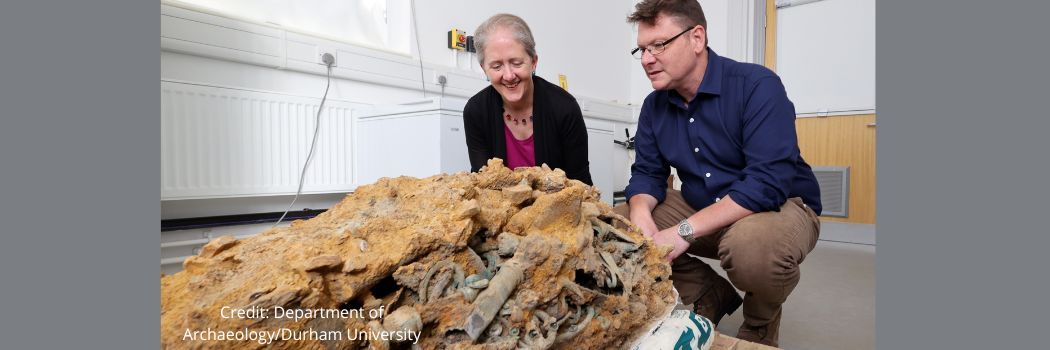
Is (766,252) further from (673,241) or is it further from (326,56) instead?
(326,56)

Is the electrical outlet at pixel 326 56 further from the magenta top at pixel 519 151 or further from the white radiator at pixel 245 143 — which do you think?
the magenta top at pixel 519 151

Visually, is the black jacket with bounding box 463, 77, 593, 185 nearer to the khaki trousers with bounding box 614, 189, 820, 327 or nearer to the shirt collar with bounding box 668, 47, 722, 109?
the shirt collar with bounding box 668, 47, 722, 109

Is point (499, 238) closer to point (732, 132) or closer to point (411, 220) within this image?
point (411, 220)

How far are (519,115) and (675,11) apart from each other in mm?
743

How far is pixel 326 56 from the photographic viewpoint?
9.96ft

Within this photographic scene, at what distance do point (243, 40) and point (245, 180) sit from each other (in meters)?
0.70

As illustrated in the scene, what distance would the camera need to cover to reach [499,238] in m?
1.07

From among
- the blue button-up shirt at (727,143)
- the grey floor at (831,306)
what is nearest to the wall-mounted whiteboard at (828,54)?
the grey floor at (831,306)

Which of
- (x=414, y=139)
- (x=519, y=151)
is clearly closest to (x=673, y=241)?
(x=519, y=151)

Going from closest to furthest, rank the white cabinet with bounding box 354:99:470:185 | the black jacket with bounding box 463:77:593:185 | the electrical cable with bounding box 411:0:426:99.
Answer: the black jacket with bounding box 463:77:593:185
the white cabinet with bounding box 354:99:470:185
the electrical cable with bounding box 411:0:426:99

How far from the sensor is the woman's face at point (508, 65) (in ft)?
6.26

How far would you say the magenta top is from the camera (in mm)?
2199

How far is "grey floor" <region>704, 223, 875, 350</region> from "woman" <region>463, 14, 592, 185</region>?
1.01 metres

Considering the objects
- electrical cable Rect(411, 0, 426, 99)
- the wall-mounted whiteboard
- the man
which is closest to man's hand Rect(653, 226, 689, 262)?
the man
